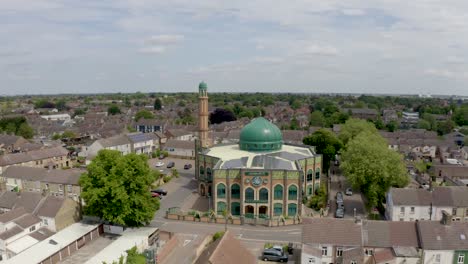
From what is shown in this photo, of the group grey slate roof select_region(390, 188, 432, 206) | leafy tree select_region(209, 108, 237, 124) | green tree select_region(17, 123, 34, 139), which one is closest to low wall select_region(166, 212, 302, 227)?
grey slate roof select_region(390, 188, 432, 206)

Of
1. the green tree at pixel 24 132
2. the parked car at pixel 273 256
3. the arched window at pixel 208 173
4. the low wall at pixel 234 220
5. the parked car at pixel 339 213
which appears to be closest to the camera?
the parked car at pixel 273 256

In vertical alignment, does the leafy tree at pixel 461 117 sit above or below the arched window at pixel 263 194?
above

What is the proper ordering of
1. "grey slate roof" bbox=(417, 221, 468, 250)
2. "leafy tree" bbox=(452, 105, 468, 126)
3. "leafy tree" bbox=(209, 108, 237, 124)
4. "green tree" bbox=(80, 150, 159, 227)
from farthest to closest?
"leafy tree" bbox=(209, 108, 237, 124) < "leafy tree" bbox=(452, 105, 468, 126) < "green tree" bbox=(80, 150, 159, 227) < "grey slate roof" bbox=(417, 221, 468, 250)

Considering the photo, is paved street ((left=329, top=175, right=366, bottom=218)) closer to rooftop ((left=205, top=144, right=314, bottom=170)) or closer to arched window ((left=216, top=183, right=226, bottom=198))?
rooftop ((left=205, top=144, right=314, bottom=170))

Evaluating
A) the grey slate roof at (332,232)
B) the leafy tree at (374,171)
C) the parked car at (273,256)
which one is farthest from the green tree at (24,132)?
the grey slate roof at (332,232)

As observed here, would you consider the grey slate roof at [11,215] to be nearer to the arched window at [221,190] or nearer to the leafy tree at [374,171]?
the arched window at [221,190]

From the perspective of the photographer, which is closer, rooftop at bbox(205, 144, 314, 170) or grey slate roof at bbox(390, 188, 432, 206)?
grey slate roof at bbox(390, 188, 432, 206)

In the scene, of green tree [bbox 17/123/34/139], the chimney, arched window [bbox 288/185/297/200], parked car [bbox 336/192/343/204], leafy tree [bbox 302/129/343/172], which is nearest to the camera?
the chimney
